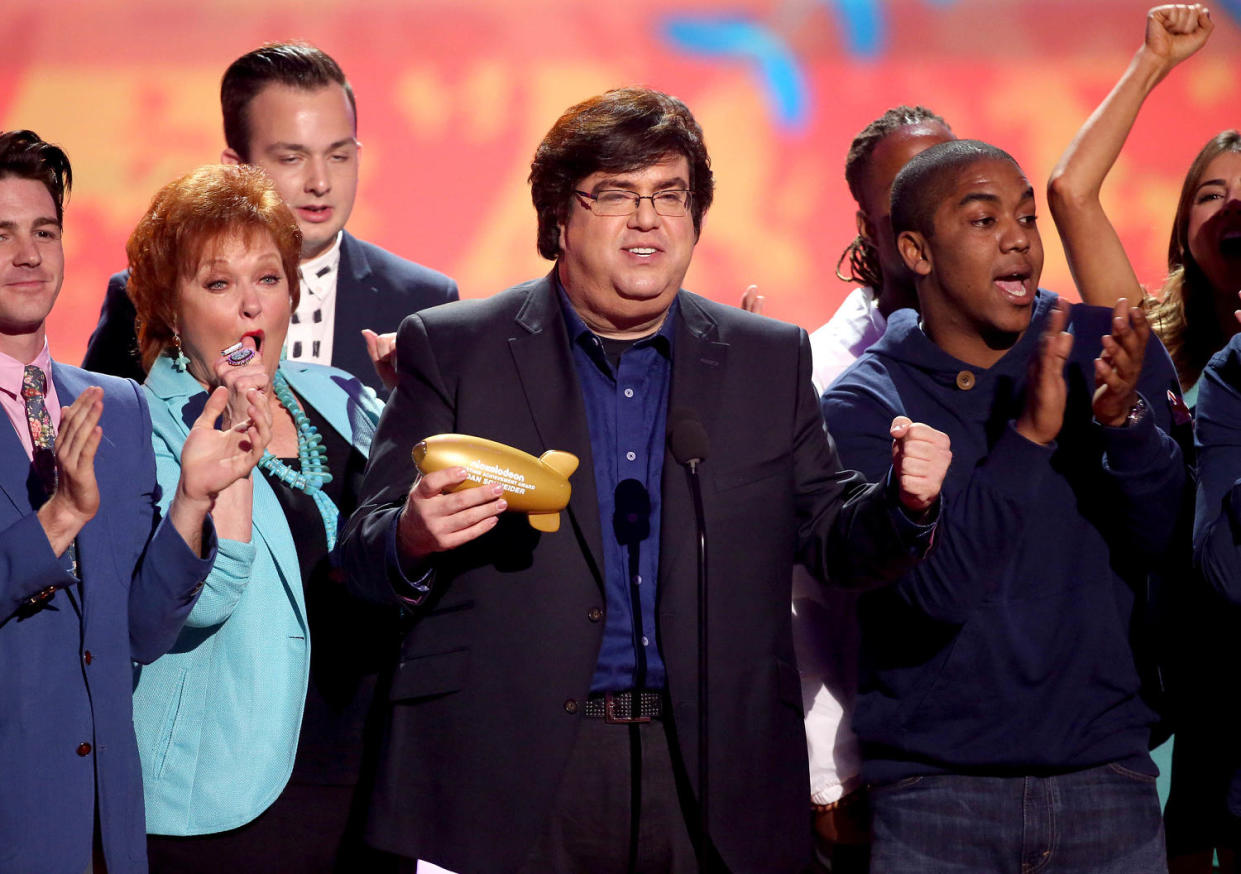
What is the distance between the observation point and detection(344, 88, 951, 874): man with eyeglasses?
7.66 ft

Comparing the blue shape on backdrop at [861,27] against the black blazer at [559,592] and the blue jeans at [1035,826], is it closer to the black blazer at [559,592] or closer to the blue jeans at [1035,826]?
the black blazer at [559,592]

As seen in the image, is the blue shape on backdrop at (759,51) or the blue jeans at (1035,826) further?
the blue shape on backdrop at (759,51)

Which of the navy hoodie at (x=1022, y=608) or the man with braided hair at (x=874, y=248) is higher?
the man with braided hair at (x=874, y=248)

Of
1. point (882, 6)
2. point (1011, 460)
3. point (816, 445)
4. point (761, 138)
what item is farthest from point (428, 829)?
point (882, 6)

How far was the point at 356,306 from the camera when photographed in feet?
11.8

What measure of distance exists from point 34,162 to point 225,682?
3.18 feet

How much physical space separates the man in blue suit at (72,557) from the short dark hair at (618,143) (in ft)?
2.16

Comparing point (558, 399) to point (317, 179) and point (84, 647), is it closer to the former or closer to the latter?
point (84, 647)

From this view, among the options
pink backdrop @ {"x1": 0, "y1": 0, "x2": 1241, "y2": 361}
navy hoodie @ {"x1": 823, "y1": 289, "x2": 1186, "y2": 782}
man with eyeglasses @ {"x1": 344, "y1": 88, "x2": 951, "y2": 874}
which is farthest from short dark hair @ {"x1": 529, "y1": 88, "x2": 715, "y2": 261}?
pink backdrop @ {"x1": 0, "y1": 0, "x2": 1241, "y2": 361}

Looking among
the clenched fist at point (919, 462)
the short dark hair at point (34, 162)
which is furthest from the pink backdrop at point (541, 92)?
the clenched fist at point (919, 462)

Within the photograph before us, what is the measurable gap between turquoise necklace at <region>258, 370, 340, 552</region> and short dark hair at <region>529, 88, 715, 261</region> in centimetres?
67

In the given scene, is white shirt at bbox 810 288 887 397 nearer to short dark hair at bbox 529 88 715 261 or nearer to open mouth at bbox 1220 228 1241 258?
open mouth at bbox 1220 228 1241 258

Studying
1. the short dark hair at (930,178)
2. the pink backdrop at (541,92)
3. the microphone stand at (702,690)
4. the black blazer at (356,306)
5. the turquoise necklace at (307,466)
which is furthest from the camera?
the pink backdrop at (541,92)

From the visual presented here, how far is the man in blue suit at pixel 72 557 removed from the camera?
89.3 inches
